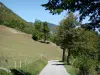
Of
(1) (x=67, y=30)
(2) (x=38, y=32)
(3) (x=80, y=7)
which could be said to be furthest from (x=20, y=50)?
(3) (x=80, y=7)

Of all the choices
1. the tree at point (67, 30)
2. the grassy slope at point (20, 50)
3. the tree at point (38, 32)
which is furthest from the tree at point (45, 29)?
the tree at point (67, 30)

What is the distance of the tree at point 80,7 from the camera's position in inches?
552

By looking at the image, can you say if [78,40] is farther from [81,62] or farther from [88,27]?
[88,27]

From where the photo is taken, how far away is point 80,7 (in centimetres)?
1427

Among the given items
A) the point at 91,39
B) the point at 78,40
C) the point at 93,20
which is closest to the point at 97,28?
the point at 93,20

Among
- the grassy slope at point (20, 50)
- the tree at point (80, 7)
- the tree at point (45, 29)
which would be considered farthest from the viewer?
the tree at point (45, 29)

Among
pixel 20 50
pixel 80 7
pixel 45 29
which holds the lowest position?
pixel 20 50

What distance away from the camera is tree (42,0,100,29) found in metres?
14.0

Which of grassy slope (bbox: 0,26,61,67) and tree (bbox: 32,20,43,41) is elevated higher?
tree (bbox: 32,20,43,41)

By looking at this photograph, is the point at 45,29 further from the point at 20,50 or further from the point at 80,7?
the point at 80,7

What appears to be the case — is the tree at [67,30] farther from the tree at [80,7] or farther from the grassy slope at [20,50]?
the tree at [80,7]

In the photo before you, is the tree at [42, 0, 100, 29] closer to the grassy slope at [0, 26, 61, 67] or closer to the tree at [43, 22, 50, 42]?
the grassy slope at [0, 26, 61, 67]

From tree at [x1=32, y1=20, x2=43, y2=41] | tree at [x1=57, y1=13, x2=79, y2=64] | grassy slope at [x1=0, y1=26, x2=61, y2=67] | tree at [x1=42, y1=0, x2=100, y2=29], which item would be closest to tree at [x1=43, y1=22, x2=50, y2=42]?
tree at [x1=32, y1=20, x2=43, y2=41]

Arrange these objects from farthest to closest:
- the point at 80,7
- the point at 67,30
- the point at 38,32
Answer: the point at 38,32, the point at 67,30, the point at 80,7
